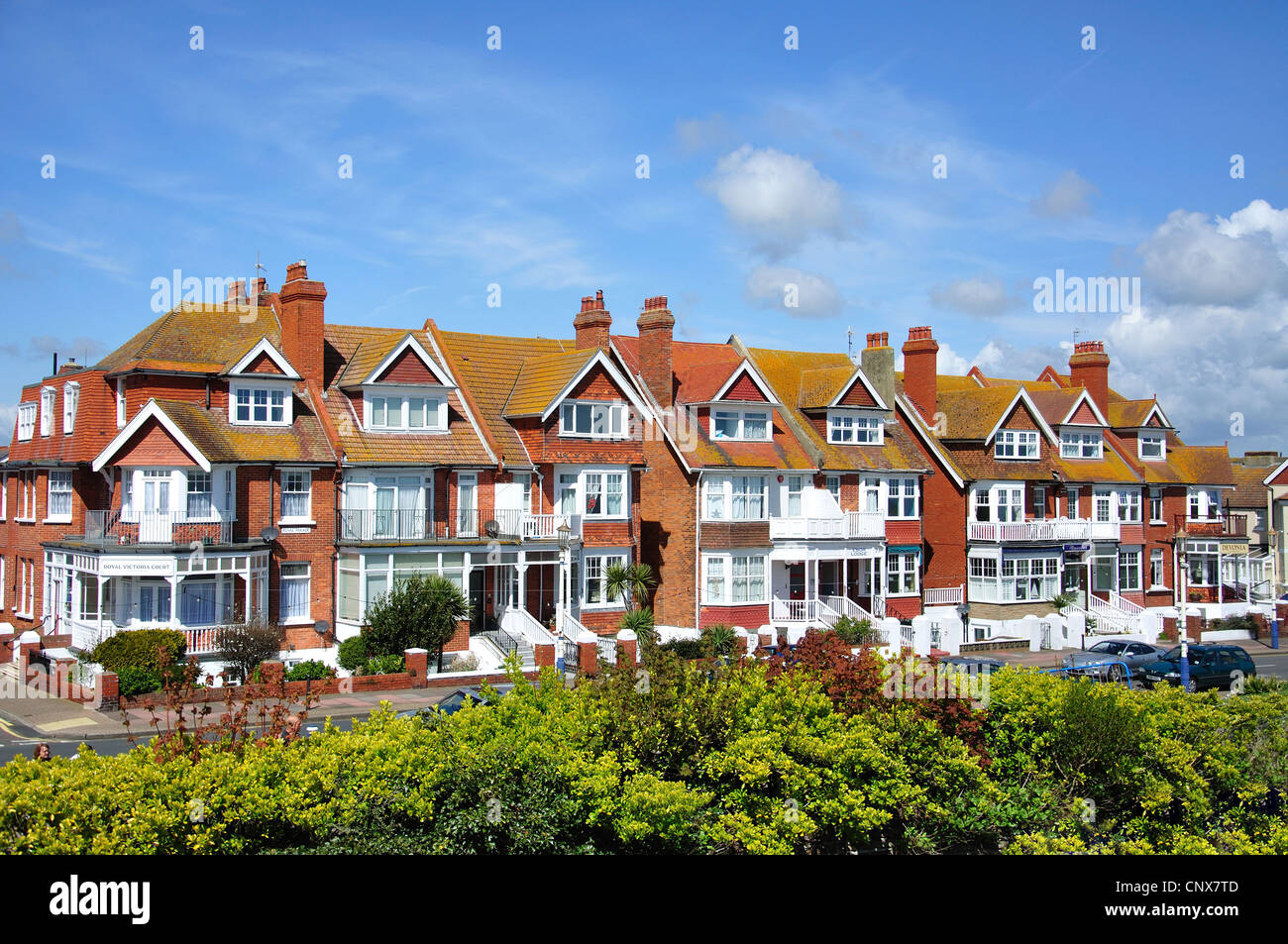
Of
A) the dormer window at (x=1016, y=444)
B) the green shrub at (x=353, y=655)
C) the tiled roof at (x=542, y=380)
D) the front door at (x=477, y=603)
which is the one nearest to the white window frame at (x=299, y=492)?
the green shrub at (x=353, y=655)

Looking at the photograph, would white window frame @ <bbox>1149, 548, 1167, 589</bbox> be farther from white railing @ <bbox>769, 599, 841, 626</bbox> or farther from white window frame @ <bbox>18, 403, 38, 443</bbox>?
white window frame @ <bbox>18, 403, 38, 443</bbox>

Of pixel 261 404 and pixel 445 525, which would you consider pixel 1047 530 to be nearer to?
pixel 445 525

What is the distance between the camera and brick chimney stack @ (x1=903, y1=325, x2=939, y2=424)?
51.4m

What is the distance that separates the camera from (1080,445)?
54.8 m

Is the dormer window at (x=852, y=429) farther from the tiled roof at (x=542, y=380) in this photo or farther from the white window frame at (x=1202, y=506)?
the white window frame at (x=1202, y=506)

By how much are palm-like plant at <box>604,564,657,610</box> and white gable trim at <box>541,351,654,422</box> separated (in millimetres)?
5521

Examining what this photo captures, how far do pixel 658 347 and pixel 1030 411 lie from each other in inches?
745

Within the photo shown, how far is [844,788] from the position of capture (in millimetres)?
16109

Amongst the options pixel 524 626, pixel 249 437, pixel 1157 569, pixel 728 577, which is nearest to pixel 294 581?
pixel 249 437

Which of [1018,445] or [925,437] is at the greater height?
[925,437]

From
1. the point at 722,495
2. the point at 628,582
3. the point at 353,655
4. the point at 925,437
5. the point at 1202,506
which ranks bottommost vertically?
the point at 353,655
